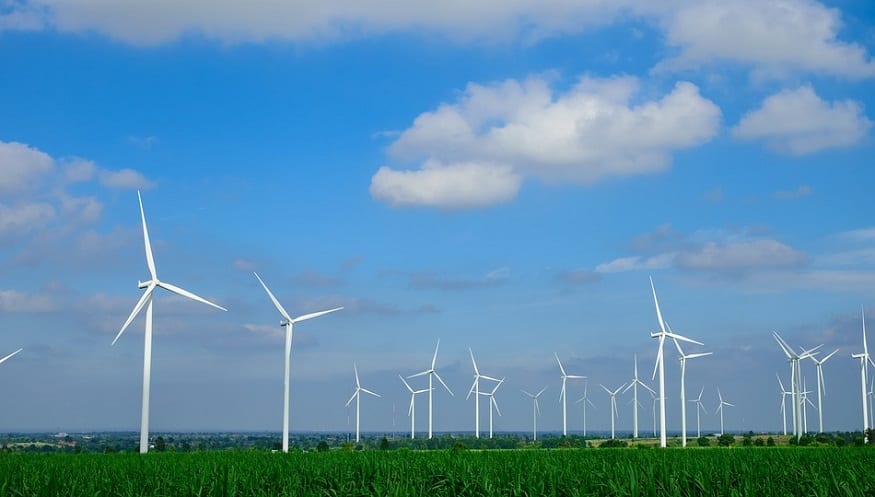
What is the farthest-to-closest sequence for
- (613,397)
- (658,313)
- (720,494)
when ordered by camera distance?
(613,397), (658,313), (720,494)

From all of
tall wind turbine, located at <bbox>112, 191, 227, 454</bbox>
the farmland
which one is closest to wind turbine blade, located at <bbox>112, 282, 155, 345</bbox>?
tall wind turbine, located at <bbox>112, 191, 227, 454</bbox>

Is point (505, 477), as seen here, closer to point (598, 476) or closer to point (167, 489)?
point (598, 476)

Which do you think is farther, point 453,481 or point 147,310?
point 147,310

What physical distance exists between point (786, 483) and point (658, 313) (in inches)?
3135

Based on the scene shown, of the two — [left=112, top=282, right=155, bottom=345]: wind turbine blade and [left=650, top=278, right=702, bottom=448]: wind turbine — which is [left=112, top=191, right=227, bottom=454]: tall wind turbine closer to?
[left=112, top=282, right=155, bottom=345]: wind turbine blade

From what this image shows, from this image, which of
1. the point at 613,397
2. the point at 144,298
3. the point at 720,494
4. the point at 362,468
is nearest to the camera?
the point at 720,494

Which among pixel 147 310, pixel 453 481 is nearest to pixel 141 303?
pixel 147 310

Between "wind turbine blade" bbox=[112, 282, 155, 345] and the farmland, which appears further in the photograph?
"wind turbine blade" bbox=[112, 282, 155, 345]

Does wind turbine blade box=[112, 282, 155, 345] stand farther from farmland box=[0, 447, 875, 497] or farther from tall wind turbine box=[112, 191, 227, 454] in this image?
farmland box=[0, 447, 875, 497]

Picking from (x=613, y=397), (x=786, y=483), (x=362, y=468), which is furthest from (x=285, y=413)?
Result: (x=613, y=397)

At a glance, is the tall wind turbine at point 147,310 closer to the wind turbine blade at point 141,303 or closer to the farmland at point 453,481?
the wind turbine blade at point 141,303

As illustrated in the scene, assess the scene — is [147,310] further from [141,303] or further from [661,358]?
[661,358]

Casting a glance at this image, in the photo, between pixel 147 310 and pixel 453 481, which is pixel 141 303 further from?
pixel 453 481

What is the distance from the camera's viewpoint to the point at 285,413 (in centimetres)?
7525
